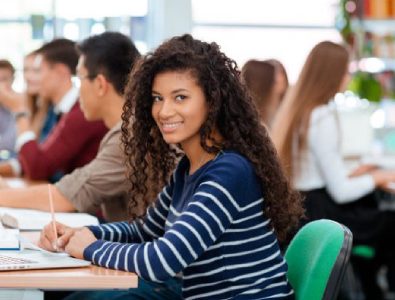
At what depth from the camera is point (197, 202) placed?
6.09 feet

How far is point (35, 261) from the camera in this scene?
1.85 metres

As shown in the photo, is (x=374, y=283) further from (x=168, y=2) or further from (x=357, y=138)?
(x=168, y=2)

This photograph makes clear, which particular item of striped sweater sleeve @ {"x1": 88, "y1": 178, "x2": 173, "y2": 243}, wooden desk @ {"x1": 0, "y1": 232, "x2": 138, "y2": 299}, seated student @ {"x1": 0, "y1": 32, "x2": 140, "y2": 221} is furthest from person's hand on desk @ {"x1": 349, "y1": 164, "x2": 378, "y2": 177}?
wooden desk @ {"x1": 0, "y1": 232, "x2": 138, "y2": 299}

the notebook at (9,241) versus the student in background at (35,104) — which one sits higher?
the notebook at (9,241)

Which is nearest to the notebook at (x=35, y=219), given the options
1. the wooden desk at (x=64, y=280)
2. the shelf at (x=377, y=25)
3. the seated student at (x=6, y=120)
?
the wooden desk at (x=64, y=280)

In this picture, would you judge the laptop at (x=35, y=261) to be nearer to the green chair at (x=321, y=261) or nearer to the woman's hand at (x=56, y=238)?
the woman's hand at (x=56, y=238)

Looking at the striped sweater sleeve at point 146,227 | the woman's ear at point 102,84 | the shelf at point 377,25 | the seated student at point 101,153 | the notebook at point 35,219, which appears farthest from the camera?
the shelf at point 377,25

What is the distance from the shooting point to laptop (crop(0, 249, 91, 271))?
1791 mm

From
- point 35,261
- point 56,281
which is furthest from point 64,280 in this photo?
point 35,261

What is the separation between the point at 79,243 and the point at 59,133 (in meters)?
1.63

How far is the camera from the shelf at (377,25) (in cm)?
651

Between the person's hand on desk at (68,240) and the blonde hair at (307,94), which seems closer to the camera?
the person's hand on desk at (68,240)

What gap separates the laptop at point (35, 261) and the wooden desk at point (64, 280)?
17 mm

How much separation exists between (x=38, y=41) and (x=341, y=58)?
3462 mm
